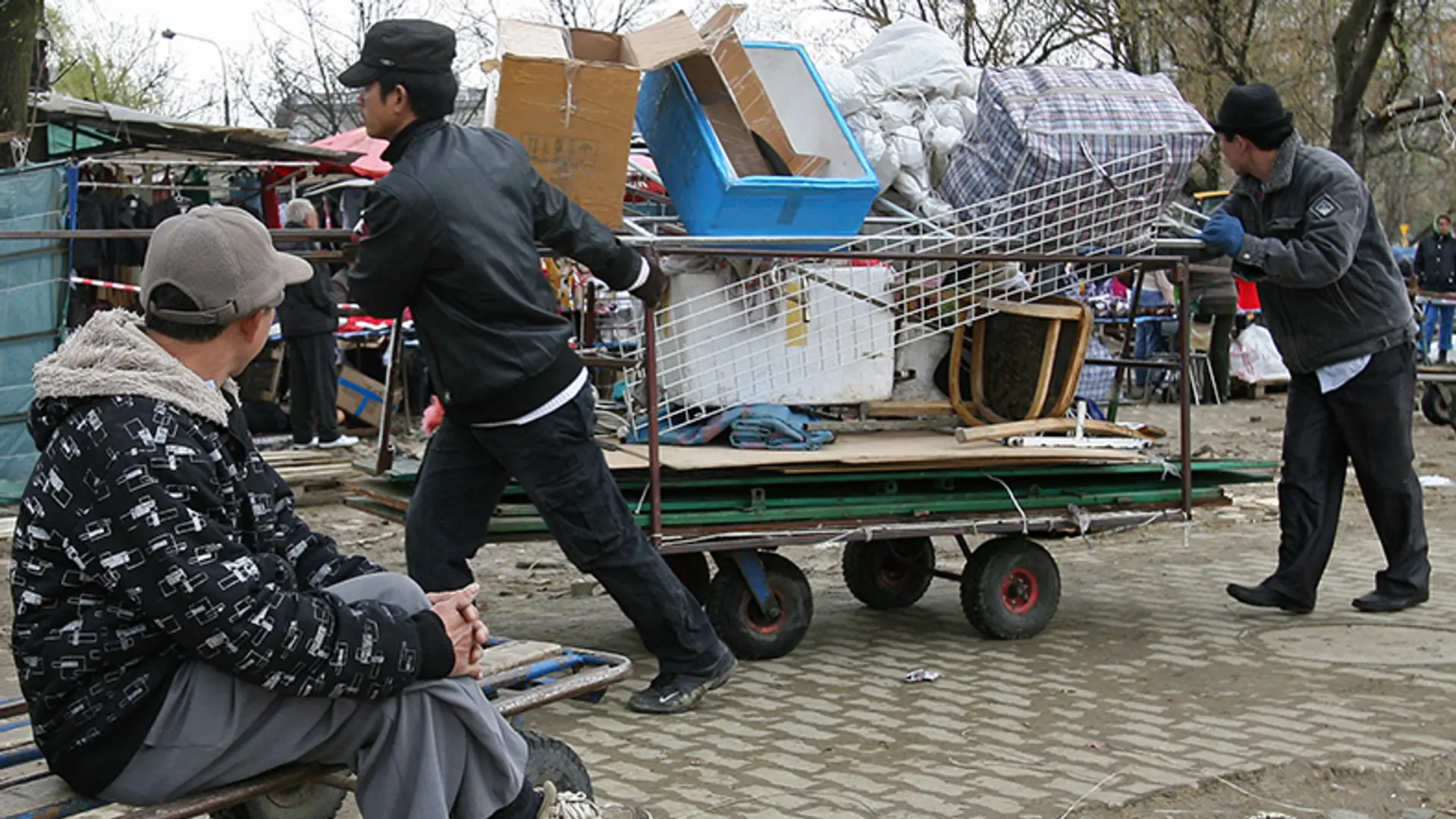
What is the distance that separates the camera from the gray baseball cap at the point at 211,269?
2.72 meters

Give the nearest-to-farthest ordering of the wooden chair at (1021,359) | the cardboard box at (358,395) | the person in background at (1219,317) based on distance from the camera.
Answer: the wooden chair at (1021,359) < the cardboard box at (358,395) < the person in background at (1219,317)

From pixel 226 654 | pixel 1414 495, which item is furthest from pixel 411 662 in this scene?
pixel 1414 495

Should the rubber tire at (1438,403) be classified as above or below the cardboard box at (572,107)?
below

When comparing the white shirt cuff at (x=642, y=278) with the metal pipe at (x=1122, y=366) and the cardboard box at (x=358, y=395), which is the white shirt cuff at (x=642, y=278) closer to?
the metal pipe at (x=1122, y=366)

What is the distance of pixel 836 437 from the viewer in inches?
244

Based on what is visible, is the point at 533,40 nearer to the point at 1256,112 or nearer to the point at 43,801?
the point at 1256,112

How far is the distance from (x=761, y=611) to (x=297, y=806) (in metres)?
2.19

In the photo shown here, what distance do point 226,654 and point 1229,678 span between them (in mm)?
3840

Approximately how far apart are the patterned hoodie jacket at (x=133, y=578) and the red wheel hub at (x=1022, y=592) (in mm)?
3622

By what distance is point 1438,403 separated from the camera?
1423 centimetres

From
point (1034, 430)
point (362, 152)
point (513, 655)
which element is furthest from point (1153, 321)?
point (513, 655)

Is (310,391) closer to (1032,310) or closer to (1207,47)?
(1032,310)

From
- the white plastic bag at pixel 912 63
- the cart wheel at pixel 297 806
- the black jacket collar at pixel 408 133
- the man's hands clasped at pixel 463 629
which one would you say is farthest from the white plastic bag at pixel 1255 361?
the man's hands clasped at pixel 463 629

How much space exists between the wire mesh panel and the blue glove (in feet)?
0.72
